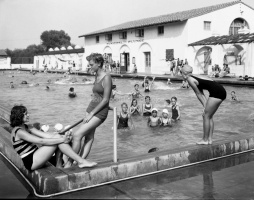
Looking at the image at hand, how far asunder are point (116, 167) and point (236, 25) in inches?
1296

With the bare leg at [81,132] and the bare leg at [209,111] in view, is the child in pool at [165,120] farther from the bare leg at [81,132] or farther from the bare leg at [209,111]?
the bare leg at [81,132]

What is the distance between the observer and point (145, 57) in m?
37.5

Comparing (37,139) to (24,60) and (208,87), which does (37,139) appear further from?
(24,60)

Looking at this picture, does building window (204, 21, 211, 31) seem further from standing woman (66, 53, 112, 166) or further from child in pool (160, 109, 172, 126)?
standing woman (66, 53, 112, 166)

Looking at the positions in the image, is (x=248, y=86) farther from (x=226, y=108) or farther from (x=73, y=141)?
(x=73, y=141)

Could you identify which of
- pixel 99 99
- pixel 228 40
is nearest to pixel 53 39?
pixel 228 40

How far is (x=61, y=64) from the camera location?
55406 millimetres

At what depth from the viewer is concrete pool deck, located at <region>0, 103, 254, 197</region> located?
159 inches

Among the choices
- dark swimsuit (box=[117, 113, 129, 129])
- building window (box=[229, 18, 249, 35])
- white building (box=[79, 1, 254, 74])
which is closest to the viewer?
dark swimsuit (box=[117, 113, 129, 129])

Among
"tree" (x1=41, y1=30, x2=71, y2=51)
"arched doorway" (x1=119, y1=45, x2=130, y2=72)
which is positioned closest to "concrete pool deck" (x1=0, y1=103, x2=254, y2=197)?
"arched doorway" (x1=119, y1=45, x2=130, y2=72)

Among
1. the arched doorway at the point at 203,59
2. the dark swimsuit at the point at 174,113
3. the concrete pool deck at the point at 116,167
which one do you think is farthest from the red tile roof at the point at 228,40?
the concrete pool deck at the point at 116,167

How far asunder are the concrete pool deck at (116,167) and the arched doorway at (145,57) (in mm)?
31021

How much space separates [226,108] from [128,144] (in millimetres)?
7116

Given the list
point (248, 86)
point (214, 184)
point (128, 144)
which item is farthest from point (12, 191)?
point (248, 86)
